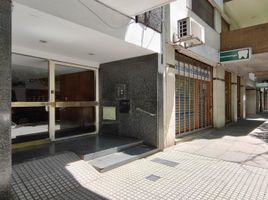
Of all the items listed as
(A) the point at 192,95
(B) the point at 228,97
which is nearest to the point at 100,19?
(A) the point at 192,95

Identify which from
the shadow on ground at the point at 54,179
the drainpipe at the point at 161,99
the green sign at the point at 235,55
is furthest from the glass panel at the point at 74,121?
the green sign at the point at 235,55

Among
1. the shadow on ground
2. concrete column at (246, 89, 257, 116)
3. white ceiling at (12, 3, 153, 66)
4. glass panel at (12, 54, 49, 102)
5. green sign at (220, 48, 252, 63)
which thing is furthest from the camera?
concrete column at (246, 89, 257, 116)

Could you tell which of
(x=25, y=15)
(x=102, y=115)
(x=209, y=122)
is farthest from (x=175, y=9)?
(x=209, y=122)

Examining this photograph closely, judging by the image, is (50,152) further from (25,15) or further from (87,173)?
(25,15)

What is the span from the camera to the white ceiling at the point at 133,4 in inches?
149

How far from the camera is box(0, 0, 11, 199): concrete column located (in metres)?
2.47

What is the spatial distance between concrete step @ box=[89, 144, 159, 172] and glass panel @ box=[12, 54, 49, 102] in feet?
7.88

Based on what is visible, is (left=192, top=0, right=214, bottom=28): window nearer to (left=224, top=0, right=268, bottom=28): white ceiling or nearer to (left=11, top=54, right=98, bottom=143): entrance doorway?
(left=224, top=0, right=268, bottom=28): white ceiling

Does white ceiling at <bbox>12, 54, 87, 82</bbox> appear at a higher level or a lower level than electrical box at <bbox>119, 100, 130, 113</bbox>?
higher

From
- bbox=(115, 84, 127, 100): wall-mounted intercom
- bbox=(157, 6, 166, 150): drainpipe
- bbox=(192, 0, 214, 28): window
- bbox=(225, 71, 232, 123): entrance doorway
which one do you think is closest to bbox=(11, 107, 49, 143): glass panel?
bbox=(115, 84, 127, 100): wall-mounted intercom

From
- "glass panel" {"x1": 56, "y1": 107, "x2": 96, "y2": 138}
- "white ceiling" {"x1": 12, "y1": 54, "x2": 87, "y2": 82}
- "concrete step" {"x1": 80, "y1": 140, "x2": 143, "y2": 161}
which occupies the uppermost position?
"white ceiling" {"x1": 12, "y1": 54, "x2": 87, "y2": 82}

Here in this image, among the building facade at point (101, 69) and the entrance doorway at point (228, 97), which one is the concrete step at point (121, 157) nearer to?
the building facade at point (101, 69)

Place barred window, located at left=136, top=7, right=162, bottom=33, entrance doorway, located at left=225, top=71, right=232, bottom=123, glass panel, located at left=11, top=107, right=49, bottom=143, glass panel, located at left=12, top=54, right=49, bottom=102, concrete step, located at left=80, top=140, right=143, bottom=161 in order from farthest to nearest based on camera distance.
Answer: entrance doorway, located at left=225, top=71, right=232, bottom=123 < glass panel, located at left=11, top=107, right=49, bottom=143 < barred window, located at left=136, top=7, right=162, bottom=33 < glass panel, located at left=12, top=54, right=49, bottom=102 < concrete step, located at left=80, top=140, right=143, bottom=161

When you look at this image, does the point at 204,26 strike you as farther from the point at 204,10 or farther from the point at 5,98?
the point at 5,98
